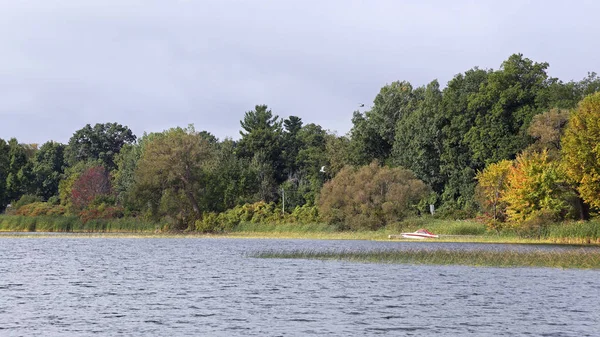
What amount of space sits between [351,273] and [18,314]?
68.5ft

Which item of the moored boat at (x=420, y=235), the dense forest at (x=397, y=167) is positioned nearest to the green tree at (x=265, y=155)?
the dense forest at (x=397, y=167)

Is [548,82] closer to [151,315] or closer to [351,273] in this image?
[351,273]

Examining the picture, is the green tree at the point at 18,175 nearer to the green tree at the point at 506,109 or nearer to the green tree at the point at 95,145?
the green tree at the point at 95,145

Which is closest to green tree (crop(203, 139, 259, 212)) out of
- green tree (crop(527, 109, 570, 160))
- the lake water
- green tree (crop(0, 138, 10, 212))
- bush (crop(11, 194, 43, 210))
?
bush (crop(11, 194, 43, 210))

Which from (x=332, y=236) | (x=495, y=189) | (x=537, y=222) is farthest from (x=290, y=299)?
(x=332, y=236)

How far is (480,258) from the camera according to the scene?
5112cm

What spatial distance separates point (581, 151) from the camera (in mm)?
74000

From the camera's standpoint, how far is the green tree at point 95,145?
167500mm

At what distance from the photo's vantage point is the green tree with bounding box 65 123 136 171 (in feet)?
550

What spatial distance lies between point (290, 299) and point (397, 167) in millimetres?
69847

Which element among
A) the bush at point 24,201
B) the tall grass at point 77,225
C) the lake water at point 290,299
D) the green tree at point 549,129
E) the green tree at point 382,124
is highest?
the green tree at point 382,124

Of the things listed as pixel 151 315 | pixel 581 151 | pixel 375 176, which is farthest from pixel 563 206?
pixel 151 315

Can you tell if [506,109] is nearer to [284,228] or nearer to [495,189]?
[495,189]

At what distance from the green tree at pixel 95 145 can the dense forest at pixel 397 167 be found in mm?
15499
